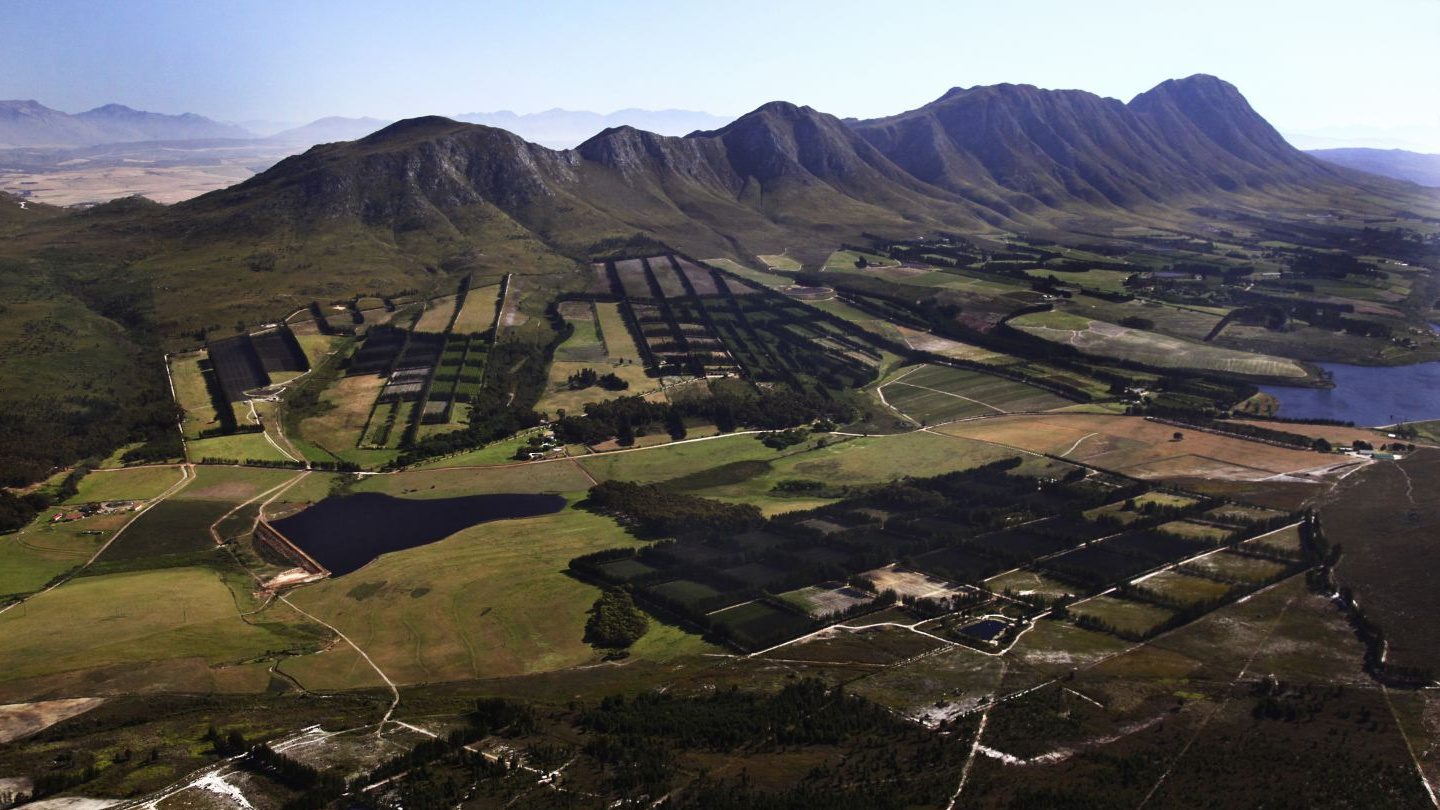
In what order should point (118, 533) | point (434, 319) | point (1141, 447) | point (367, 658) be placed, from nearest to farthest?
point (367, 658)
point (118, 533)
point (1141, 447)
point (434, 319)

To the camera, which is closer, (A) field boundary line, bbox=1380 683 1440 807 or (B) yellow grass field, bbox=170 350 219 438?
(A) field boundary line, bbox=1380 683 1440 807

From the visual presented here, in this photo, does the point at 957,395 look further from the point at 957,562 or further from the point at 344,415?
the point at 344,415

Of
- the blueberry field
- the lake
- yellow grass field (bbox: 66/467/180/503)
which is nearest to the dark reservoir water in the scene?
the blueberry field

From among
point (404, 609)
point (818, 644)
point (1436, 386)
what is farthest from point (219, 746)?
point (1436, 386)

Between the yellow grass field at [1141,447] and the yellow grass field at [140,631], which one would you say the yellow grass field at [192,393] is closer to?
the yellow grass field at [140,631]

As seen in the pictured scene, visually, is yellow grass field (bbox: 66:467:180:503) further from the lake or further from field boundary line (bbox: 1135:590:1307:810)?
the lake

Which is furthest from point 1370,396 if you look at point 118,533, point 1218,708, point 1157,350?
point 118,533

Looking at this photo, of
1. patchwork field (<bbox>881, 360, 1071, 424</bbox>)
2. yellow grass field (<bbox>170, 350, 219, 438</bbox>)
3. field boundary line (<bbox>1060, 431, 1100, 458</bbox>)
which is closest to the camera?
field boundary line (<bbox>1060, 431, 1100, 458</bbox>)
